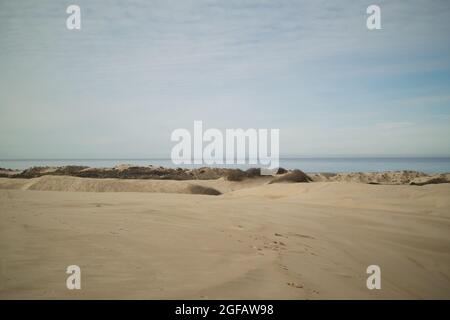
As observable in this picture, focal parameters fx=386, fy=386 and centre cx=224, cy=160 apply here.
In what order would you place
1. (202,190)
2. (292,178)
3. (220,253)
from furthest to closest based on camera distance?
(292,178) → (202,190) → (220,253)

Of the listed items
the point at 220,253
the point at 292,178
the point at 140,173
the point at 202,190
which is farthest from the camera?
the point at 140,173

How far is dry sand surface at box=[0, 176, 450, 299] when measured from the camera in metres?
3.10

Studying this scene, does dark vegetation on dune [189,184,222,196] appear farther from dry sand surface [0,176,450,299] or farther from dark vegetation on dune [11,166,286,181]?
dry sand surface [0,176,450,299]

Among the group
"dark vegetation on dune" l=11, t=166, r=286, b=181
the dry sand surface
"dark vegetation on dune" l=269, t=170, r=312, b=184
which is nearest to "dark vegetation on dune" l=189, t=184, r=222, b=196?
"dark vegetation on dune" l=269, t=170, r=312, b=184

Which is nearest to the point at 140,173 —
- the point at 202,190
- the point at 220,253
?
the point at 202,190

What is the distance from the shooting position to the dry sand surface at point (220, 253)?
310cm

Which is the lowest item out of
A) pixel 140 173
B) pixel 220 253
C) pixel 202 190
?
pixel 202 190

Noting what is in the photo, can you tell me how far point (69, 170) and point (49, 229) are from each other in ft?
64.9

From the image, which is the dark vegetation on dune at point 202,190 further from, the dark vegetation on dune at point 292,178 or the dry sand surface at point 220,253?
the dry sand surface at point 220,253

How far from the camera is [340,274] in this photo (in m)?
4.08

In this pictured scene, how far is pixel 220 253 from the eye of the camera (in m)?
4.23

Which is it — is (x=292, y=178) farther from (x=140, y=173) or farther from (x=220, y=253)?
(x=220, y=253)
